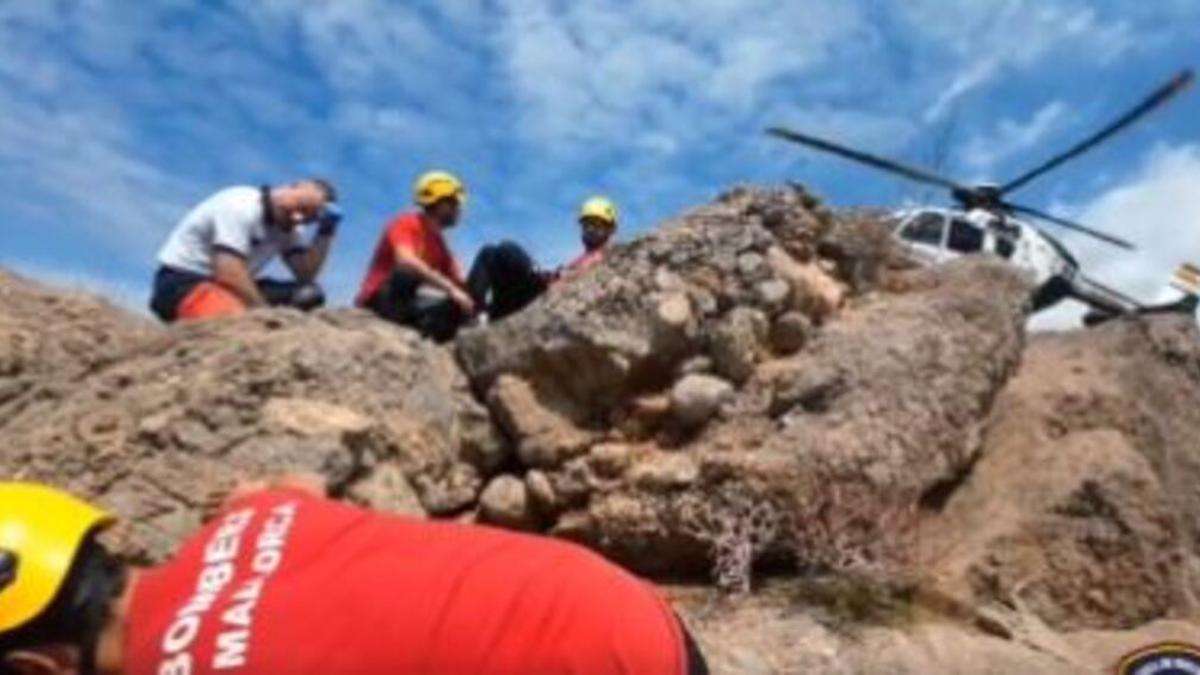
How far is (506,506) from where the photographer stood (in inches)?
318

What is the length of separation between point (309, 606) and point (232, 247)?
19.0ft

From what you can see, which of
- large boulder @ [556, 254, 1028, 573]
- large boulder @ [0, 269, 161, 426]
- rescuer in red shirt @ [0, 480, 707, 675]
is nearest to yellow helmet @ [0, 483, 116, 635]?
rescuer in red shirt @ [0, 480, 707, 675]

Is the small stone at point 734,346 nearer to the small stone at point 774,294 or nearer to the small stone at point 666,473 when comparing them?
the small stone at point 774,294

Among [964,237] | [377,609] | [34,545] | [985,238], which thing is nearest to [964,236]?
[964,237]

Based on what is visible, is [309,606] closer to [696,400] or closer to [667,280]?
[696,400]

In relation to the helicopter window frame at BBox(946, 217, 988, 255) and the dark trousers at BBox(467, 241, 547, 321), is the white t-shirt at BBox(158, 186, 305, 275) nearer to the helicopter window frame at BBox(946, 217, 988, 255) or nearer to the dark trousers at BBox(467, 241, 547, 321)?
the dark trousers at BBox(467, 241, 547, 321)

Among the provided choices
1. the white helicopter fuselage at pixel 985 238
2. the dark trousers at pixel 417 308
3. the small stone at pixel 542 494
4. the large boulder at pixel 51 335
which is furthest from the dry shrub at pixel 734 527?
the white helicopter fuselage at pixel 985 238

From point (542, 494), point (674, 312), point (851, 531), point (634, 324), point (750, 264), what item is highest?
point (750, 264)

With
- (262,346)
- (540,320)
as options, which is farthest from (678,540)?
(262,346)

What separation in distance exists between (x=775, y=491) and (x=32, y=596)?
17.3 ft

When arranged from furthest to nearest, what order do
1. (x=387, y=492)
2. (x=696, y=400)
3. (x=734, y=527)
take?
(x=696, y=400) < (x=734, y=527) < (x=387, y=492)

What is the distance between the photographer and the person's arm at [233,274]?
8.27 meters

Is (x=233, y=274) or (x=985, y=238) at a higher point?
(x=985, y=238)

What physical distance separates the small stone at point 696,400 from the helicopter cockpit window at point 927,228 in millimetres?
10946
